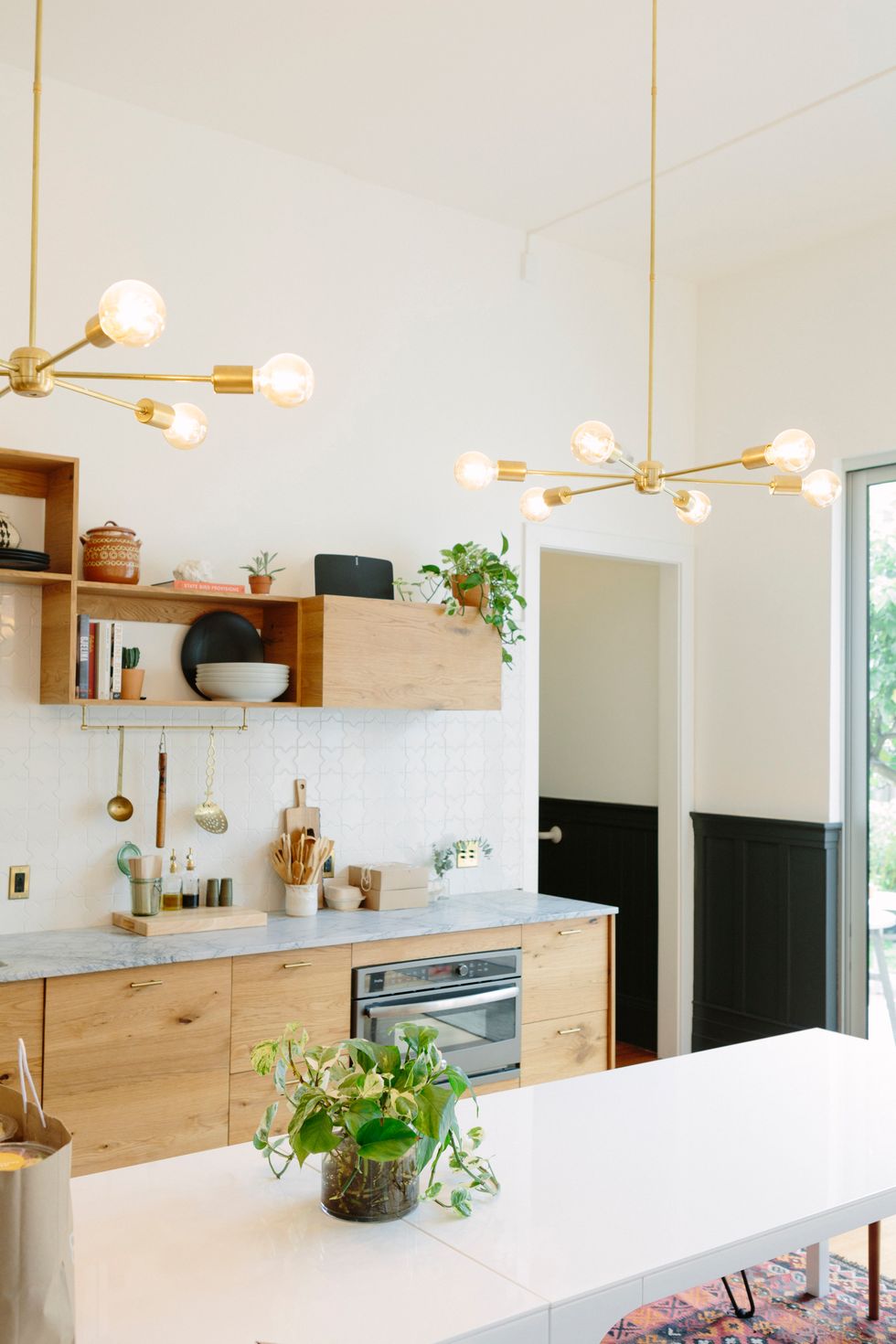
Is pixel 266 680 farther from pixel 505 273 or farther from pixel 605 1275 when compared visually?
pixel 605 1275

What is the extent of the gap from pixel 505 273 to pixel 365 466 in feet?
3.67

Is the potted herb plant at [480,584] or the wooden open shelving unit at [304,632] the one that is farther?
the potted herb plant at [480,584]

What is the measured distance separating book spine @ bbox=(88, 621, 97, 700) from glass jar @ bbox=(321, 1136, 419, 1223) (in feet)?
6.95

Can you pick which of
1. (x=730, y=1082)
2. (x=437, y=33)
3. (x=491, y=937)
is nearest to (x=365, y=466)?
(x=437, y=33)

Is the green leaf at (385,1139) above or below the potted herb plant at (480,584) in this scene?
below

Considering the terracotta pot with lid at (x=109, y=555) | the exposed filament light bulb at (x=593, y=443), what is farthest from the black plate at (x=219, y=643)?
the exposed filament light bulb at (x=593, y=443)

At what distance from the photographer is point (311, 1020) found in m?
3.54

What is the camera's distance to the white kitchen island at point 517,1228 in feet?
4.63

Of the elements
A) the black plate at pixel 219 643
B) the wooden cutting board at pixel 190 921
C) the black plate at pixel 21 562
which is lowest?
the wooden cutting board at pixel 190 921

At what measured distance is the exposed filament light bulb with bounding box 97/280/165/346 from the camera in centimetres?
172

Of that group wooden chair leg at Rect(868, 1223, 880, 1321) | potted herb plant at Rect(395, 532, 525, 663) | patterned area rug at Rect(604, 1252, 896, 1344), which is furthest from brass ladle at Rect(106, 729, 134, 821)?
wooden chair leg at Rect(868, 1223, 880, 1321)

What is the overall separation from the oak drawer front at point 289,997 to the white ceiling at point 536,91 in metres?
2.72

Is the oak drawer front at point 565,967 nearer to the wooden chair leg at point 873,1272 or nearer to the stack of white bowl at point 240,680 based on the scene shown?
the stack of white bowl at point 240,680

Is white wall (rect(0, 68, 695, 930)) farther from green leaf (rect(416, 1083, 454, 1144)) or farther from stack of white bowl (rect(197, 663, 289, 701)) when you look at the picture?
green leaf (rect(416, 1083, 454, 1144))
